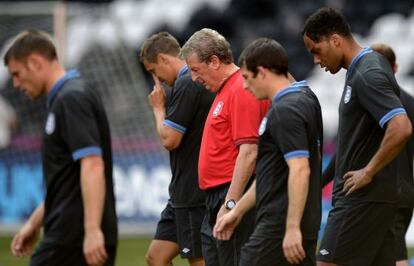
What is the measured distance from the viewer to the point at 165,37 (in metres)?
8.09

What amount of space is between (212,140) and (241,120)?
406 mm

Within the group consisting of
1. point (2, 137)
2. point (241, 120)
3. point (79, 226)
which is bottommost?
point (2, 137)

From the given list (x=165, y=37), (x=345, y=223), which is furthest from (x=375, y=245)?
(x=165, y=37)

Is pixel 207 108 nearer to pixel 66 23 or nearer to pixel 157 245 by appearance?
pixel 157 245

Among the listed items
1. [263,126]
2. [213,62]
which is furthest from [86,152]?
[213,62]

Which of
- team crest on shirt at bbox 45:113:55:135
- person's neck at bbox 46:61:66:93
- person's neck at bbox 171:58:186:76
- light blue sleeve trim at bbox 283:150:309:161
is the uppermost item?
person's neck at bbox 46:61:66:93

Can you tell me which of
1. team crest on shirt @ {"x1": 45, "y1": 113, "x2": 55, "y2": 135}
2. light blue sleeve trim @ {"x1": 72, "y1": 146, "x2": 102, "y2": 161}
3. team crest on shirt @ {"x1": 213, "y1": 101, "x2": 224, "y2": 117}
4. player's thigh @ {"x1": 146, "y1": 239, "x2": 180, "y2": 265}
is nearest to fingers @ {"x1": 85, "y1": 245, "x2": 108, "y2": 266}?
light blue sleeve trim @ {"x1": 72, "y1": 146, "x2": 102, "y2": 161}

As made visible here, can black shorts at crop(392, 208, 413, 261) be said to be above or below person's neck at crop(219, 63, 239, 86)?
below

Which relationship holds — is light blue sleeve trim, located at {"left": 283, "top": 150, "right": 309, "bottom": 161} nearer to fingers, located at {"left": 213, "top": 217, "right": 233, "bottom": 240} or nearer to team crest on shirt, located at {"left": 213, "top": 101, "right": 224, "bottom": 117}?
fingers, located at {"left": 213, "top": 217, "right": 233, "bottom": 240}

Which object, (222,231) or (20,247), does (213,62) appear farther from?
(20,247)

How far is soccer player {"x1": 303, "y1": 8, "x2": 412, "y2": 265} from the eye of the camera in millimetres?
6879

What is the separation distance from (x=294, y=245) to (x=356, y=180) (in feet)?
3.85

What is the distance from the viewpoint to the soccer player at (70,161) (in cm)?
572

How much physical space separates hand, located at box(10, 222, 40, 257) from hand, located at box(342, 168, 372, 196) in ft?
6.66
